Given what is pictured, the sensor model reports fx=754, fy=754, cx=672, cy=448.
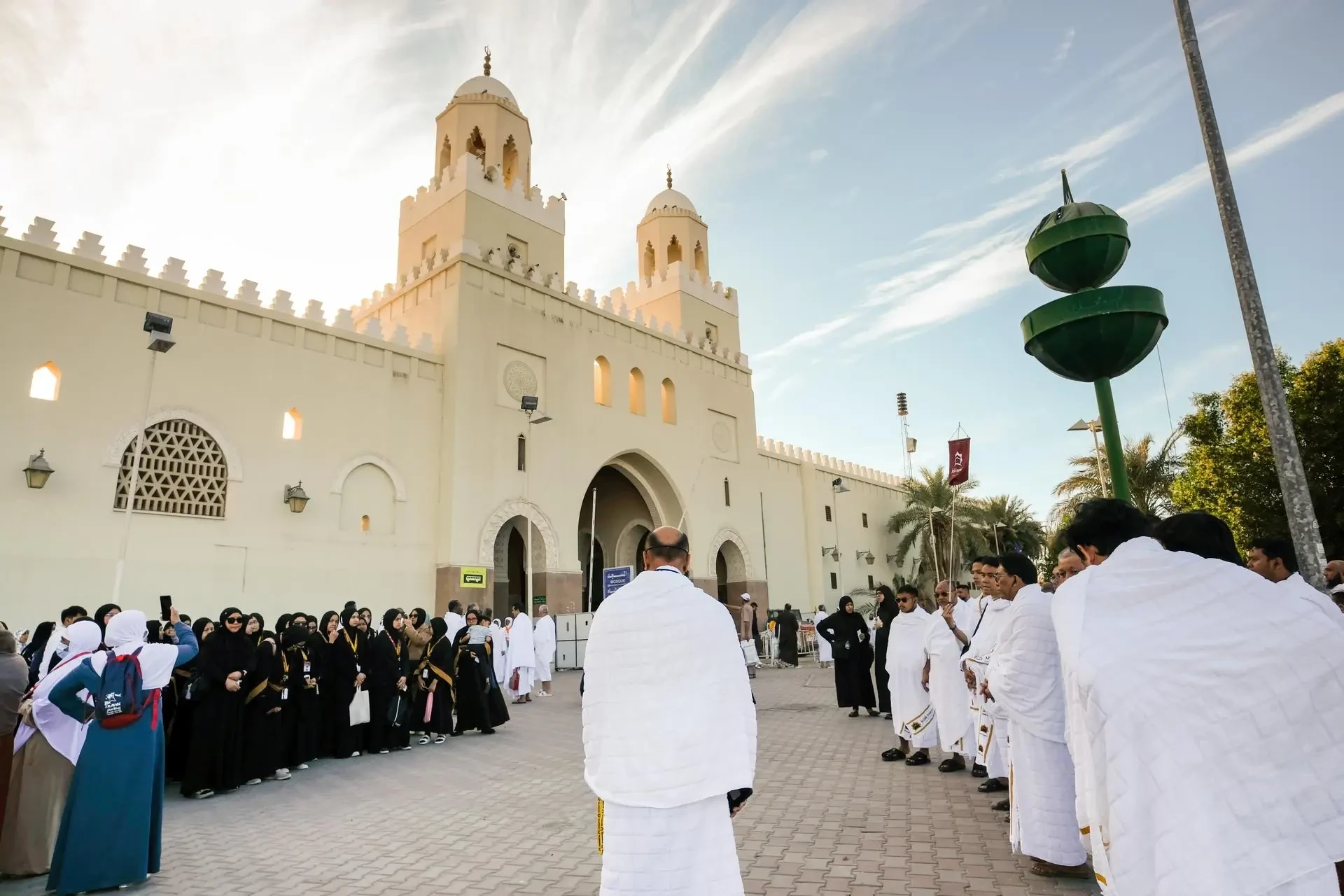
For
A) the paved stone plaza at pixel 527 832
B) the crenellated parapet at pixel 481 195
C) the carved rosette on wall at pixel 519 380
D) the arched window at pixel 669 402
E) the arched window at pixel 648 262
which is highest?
the arched window at pixel 648 262

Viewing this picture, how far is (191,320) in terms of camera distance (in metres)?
13.7

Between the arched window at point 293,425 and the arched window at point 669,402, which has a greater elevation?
the arched window at point 669,402

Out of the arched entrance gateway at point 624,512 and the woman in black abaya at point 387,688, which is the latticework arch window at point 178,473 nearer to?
the woman in black abaya at point 387,688

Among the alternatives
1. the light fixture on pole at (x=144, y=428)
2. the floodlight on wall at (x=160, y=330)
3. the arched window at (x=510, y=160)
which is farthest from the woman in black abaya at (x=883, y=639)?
the arched window at (x=510, y=160)

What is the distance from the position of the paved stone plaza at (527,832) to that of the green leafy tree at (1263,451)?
16.2 meters

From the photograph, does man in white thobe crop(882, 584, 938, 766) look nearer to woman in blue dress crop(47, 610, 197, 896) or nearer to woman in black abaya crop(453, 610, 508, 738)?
woman in black abaya crop(453, 610, 508, 738)

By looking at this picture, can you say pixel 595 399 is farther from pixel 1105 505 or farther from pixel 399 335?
pixel 1105 505

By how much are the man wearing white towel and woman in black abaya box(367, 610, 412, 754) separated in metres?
7.72

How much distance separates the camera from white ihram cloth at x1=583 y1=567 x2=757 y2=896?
2.57m

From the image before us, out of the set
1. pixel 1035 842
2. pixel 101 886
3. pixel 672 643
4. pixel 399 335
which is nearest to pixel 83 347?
pixel 399 335

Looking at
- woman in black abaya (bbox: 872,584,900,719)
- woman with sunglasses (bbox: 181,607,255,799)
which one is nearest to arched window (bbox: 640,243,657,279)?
woman in black abaya (bbox: 872,584,900,719)

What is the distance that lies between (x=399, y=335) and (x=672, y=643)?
1586 cm

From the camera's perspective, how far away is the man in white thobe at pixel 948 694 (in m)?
6.49

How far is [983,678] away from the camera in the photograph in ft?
17.5
